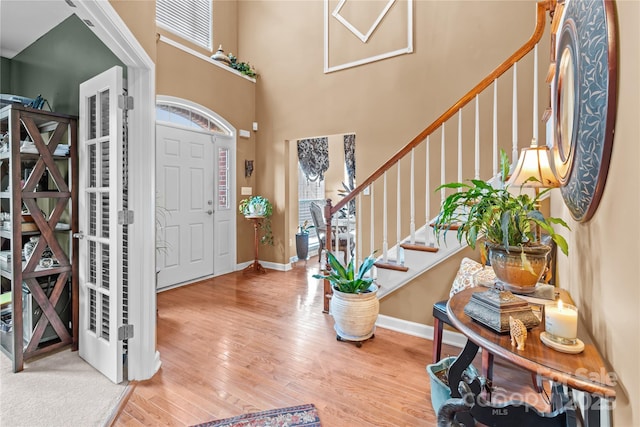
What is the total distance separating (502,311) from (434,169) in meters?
2.92

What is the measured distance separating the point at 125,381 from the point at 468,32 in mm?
4537

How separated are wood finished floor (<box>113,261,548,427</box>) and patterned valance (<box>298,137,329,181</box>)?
4209mm

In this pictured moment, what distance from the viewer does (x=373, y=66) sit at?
13.9 ft

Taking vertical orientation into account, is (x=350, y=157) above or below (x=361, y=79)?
below

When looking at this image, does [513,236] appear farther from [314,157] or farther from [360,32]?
[314,157]

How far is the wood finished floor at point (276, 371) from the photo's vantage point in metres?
1.86

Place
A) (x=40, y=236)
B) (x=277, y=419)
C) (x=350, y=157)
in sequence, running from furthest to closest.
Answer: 1. (x=350, y=157)
2. (x=40, y=236)
3. (x=277, y=419)

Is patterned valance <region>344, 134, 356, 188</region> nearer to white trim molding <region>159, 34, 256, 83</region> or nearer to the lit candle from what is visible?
white trim molding <region>159, 34, 256, 83</region>

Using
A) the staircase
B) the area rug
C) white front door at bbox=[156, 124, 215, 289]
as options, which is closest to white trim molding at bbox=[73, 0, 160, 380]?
the area rug

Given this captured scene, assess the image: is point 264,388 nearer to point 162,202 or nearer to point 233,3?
point 162,202

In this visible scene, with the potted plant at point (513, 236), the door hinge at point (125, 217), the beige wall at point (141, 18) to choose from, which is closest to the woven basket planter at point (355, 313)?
the potted plant at point (513, 236)

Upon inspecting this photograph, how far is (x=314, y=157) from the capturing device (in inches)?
289

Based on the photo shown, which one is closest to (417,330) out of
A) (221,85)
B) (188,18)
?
Result: (221,85)

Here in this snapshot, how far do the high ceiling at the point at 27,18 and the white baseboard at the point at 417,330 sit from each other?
358 cm
